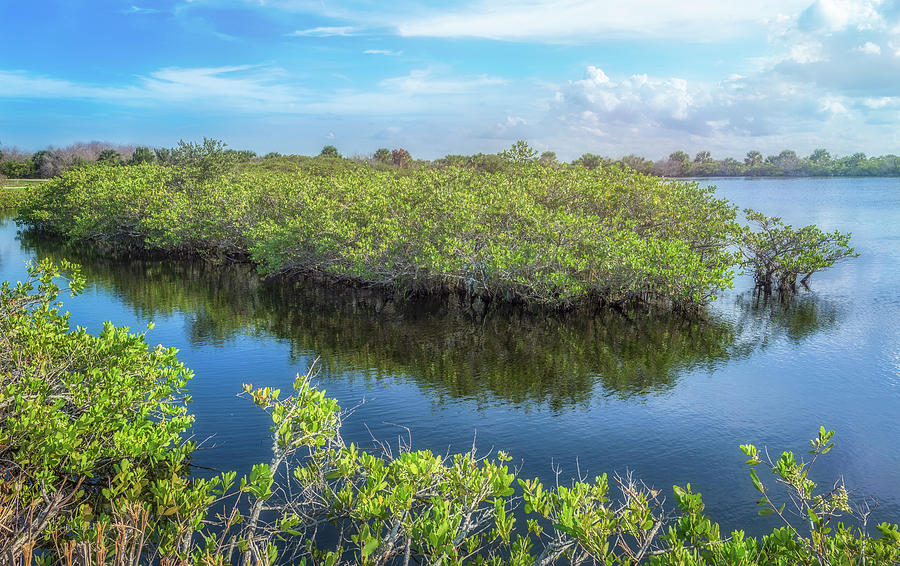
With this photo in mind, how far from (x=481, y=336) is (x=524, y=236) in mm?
5338

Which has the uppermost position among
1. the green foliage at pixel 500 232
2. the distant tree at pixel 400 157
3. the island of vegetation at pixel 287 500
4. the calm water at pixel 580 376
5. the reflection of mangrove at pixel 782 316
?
the distant tree at pixel 400 157

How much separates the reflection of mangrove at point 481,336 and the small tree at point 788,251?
130cm

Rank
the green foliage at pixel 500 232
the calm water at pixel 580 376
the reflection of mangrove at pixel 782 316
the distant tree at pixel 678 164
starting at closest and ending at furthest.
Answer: the calm water at pixel 580 376 → the reflection of mangrove at pixel 782 316 → the green foliage at pixel 500 232 → the distant tree at pixel 678 164

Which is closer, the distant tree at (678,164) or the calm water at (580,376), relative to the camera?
the calm water at (580,376)

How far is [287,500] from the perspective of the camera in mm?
9469

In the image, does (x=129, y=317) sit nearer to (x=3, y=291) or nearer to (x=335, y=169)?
(x=3, y=291)

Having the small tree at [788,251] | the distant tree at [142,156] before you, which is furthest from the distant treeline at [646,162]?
the small tree at [788,251]

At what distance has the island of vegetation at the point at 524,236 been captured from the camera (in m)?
23.5

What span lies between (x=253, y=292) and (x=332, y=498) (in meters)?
23.1

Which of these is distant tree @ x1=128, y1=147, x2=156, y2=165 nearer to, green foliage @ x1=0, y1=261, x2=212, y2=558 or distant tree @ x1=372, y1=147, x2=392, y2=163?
distant tree @ x1=372, y1=147, x2=392, y2=163

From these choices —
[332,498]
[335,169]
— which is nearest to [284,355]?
[332,498]

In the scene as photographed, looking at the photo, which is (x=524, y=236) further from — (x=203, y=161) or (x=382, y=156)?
(x=382, y=156)

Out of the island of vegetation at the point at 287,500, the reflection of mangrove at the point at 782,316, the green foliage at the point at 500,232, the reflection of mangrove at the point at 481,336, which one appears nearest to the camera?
the island of vegetation at the point at 287,500

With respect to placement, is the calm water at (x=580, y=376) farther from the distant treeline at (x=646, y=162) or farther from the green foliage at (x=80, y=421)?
the distant treeline at (x=646, y=162)
